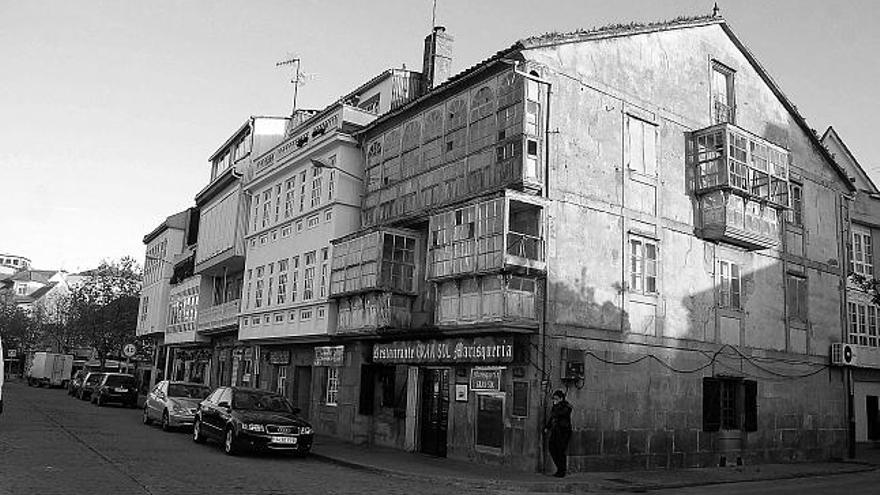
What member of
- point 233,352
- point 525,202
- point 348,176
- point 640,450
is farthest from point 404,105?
point 233,352

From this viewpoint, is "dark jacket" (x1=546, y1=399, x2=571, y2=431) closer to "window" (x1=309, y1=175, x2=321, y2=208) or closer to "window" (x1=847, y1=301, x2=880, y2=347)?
"window" (x1=309, y1=175, x2=321, y2=208)

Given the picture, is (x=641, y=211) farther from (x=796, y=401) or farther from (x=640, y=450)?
(x=796, y=401)

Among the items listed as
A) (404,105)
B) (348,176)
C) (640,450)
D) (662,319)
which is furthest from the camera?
(348,176)

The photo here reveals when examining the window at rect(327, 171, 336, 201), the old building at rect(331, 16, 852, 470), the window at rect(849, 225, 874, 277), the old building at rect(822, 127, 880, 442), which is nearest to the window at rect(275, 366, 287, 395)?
the old building at rect(331, 16, 852, 470)

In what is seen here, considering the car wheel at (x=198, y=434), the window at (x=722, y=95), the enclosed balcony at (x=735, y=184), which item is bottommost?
the car wheel at (x=198, y=434)

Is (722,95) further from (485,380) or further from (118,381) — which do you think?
(118,381)

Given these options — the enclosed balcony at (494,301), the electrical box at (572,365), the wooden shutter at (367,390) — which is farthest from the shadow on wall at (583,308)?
the wooden shutter at (367,390)

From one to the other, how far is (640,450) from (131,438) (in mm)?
13117

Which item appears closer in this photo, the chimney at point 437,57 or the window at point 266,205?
the chimney at point 437,57

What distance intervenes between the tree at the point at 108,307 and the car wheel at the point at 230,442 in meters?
50.2

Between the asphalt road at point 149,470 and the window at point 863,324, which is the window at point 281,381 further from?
the window at point 863,324

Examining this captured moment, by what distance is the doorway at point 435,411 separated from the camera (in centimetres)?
2077

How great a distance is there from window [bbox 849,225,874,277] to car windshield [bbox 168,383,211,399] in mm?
25523

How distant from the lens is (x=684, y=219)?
21594 millimetres
